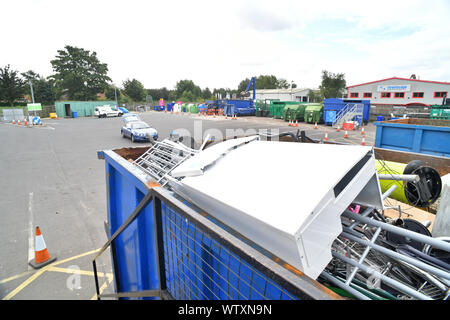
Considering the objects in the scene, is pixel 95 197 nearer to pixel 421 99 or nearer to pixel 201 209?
pixel 201 209

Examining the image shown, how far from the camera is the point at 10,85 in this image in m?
42.8

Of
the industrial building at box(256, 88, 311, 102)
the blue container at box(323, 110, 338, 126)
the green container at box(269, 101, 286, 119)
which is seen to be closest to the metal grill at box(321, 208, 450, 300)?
the blue container at box(323, 110, 338, 126)

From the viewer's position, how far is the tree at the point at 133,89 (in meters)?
67.1

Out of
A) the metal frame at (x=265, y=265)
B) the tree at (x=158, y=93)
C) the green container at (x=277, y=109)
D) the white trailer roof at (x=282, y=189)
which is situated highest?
the tree at (x=158, y=93)

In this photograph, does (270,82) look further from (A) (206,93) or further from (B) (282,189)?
(B) (282,189)

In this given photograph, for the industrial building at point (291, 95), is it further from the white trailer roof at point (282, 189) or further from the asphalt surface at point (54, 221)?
the white trailer roof at point (282, 189)

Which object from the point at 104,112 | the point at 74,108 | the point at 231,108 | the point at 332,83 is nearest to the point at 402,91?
the point at 332,83

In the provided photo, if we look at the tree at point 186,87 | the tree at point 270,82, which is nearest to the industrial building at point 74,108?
the tree at point 186,87

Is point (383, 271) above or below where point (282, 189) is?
below

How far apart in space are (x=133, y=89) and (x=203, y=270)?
7217 cm

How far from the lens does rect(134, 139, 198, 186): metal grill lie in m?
2.96

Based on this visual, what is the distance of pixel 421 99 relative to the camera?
38000 mm

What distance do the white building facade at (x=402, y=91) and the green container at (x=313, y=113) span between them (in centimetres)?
2449
